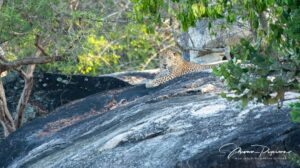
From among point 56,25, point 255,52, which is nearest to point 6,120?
point 56,25

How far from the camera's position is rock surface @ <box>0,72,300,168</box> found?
27.2ft

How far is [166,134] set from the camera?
9711 mm

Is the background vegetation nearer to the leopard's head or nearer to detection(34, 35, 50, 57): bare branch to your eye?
detection(34, 35, 50, 57): bare branch

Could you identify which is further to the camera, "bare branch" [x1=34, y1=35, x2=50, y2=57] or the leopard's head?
the leopard's head

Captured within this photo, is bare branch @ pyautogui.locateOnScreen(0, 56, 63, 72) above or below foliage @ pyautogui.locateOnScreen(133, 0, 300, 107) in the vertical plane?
below

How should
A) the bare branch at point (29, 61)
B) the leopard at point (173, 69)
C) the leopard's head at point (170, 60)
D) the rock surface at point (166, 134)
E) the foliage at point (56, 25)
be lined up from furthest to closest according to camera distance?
the leopard's head at point (170, 60)
the leopard at point (173, 69)
the bare branch at point (29, 61)
the foliage at point (56, 25)
the rock surface at point (166, 134)

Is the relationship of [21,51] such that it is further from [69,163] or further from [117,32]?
[69,163]

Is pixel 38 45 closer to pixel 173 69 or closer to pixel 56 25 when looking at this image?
pixel 56 25

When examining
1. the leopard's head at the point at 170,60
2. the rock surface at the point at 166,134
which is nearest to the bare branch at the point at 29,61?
the rock surface at the point at 166,134

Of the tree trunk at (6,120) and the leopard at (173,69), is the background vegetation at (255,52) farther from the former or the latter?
the tree trunk at (6,120)

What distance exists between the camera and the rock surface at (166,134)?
8.30 m

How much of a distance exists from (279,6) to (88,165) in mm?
4021

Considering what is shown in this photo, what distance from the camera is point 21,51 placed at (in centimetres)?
1891

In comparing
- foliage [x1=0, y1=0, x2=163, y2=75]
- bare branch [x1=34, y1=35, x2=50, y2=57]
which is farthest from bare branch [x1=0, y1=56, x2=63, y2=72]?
bare branch [x1=34, y1=35, x2=50, y2=57]
